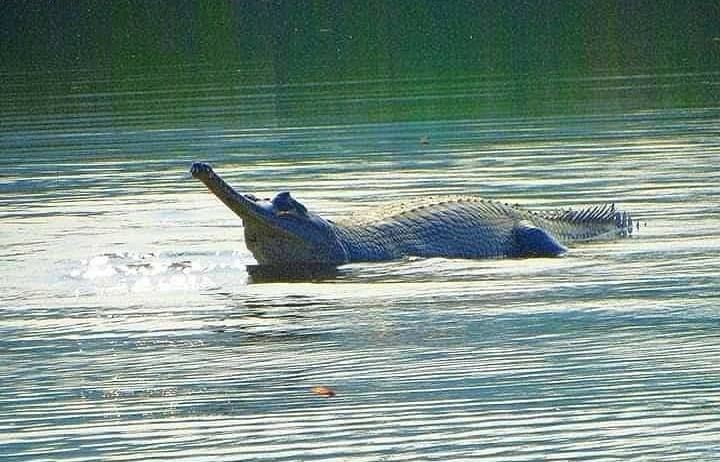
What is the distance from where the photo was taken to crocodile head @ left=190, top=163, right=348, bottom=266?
12500 millimetres

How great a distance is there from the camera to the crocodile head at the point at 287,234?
1250 cm

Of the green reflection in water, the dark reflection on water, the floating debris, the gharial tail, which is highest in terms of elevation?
the green reflection in water

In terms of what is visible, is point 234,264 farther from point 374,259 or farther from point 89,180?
point 89,180

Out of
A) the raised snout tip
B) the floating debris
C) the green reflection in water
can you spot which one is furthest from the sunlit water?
the green reflection in water

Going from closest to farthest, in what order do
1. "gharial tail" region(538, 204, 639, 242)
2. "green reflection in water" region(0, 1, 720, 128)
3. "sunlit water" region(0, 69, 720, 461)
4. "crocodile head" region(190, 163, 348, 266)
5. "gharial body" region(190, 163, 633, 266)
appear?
"sunlit water" region(0, 69, 720, 461) → "crocodile head" region(190, 163, 348, 266) → "gharial body" region(190, 163, 633, 266) → "gharial tail" region(538, 204, 639, 242) → "green reflection in water" region(0, 1, 720, 128)

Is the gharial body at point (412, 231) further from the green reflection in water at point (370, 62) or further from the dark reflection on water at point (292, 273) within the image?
the green reflection in water at point (370, 62)

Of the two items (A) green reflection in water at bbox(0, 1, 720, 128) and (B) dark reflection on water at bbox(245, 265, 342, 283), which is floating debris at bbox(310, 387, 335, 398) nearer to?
(B) dark reflection on water at bbox(245, 265, 342, 283)

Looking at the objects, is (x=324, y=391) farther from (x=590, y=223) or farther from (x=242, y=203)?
(x=590, y=223)

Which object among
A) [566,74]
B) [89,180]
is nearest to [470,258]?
[89,180]

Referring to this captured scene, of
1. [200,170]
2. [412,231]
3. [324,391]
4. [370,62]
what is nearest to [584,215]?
[412,231]

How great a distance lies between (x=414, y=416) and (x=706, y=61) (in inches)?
902

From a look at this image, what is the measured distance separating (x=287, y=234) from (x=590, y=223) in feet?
8.13

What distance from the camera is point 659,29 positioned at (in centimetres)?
3928

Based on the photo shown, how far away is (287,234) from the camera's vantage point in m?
12.7
